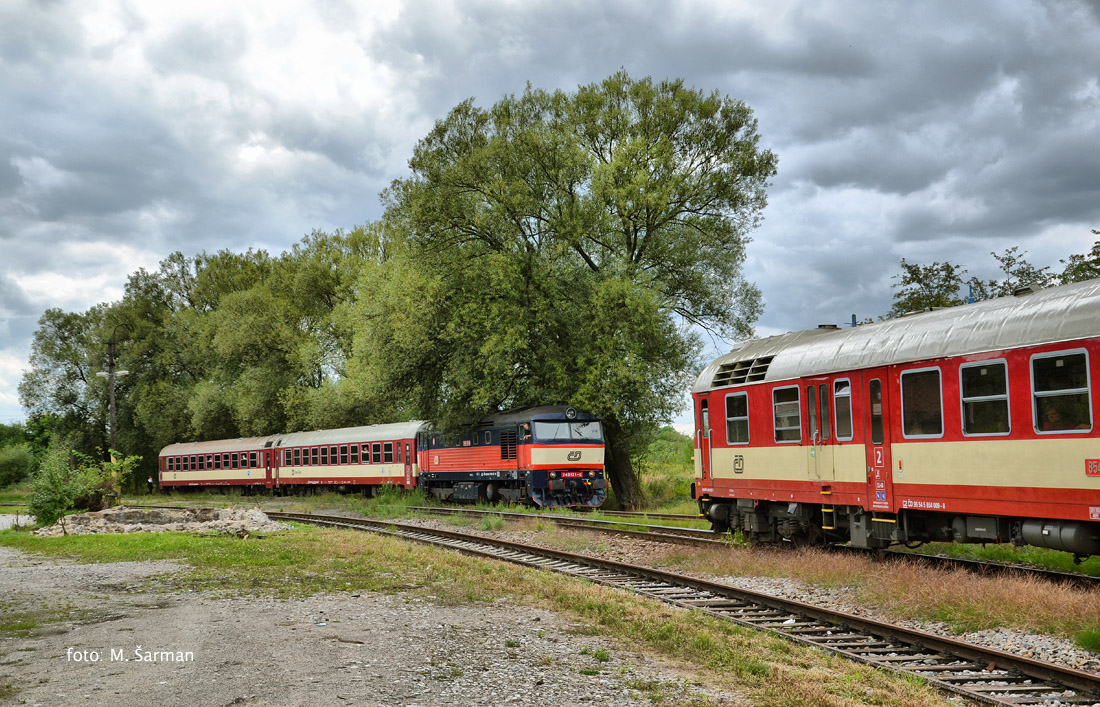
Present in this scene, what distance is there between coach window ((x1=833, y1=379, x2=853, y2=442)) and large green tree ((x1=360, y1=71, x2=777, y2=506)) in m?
13.4

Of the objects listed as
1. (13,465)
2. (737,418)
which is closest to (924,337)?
(737,418)

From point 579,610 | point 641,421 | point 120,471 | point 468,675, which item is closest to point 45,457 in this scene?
point 120,471

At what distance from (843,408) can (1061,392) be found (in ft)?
12.2

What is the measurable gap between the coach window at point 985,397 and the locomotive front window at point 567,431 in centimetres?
1736

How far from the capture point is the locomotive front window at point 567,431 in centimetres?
2788

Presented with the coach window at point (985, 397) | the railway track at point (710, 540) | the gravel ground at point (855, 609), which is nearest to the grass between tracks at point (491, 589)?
the gravel ground at point (855, 609)

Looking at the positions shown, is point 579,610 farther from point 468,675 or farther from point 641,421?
point 641,421

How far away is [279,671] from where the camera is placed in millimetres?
8031

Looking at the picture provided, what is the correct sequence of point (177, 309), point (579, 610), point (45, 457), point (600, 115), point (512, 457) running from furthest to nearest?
point (177, 309) < point (600, 115) < point (512, 457) < point (45, 457) < point (579, 610)

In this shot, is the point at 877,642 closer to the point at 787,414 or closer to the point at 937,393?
the point at 937,393

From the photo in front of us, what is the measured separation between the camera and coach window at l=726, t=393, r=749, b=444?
629 inches

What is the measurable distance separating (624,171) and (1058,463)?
20.5m

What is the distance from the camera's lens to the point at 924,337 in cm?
1232

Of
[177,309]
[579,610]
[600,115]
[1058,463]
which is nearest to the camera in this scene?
[1058,463]
